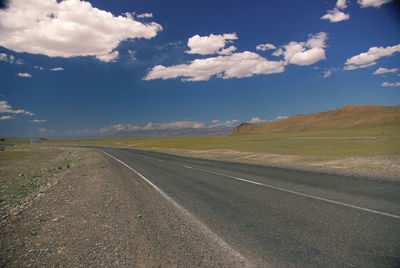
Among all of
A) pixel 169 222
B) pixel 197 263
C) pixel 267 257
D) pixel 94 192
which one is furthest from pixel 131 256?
pixel 94 192

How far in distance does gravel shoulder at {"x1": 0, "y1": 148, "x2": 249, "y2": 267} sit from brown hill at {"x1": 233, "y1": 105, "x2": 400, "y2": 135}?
13519cm

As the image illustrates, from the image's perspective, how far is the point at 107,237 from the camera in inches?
194

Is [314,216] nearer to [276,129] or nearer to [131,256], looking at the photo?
[131,256]

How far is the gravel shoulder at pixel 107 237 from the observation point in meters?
3.96

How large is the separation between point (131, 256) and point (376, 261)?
3.98 meters

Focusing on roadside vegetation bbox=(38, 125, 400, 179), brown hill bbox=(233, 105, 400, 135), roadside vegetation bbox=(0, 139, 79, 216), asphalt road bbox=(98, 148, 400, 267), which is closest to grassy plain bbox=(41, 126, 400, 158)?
roadside vegetation bbox=(38, 125, 400, 179)

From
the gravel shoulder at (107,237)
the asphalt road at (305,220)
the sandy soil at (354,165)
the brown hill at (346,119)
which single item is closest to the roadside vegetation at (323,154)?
the sandy soil at (354,165)

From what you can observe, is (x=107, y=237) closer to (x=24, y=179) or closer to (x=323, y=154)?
(x=24, y=179)

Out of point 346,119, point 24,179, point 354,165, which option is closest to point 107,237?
point 24,179

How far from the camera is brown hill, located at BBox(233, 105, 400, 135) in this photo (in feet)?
397

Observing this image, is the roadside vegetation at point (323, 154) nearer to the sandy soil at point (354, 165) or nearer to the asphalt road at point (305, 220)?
the sandy soil at point (354, 165)

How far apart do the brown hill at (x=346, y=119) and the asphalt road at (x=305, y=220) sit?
427ft

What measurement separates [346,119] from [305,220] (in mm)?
169298

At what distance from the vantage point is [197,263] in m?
3.77
